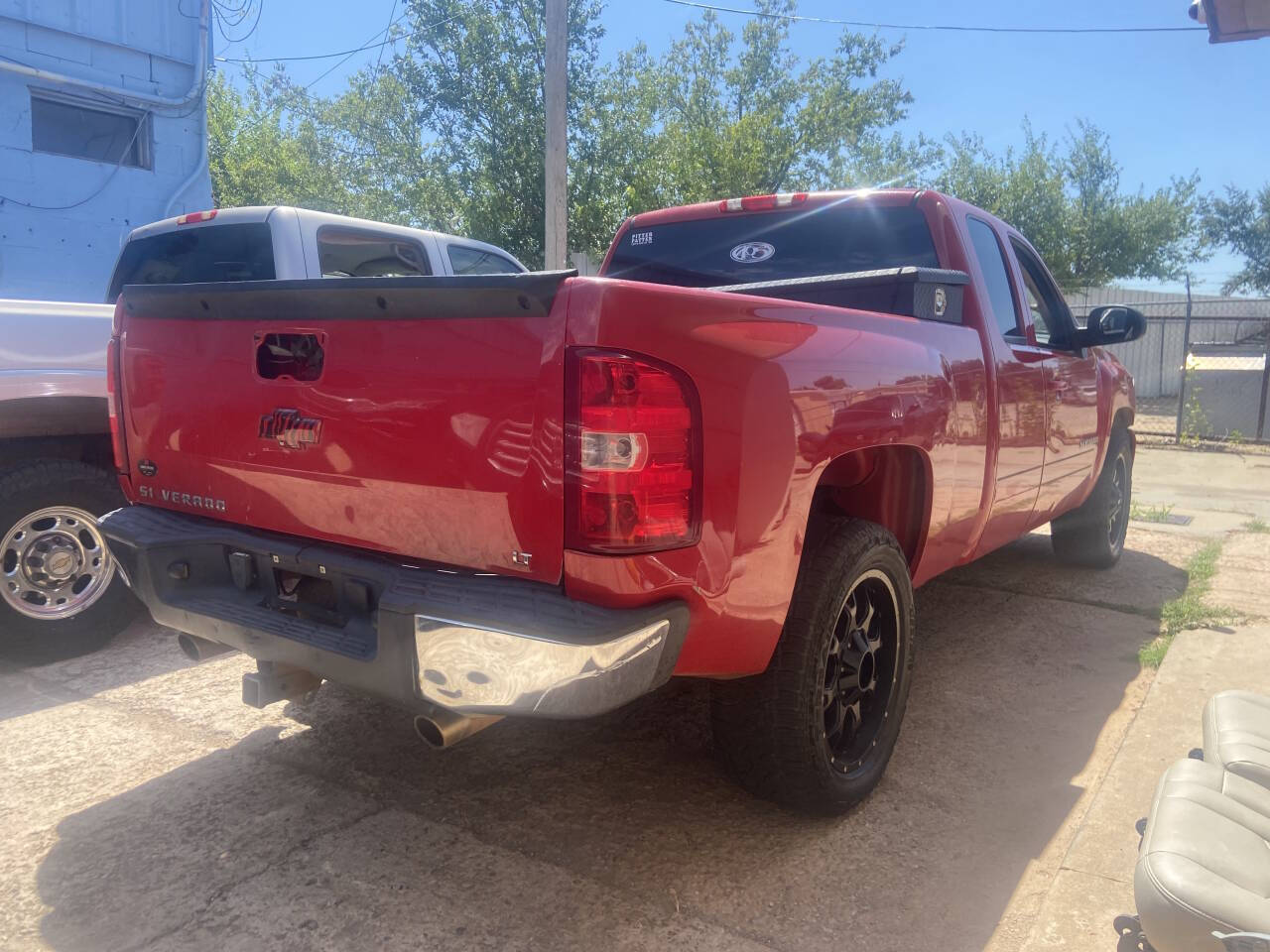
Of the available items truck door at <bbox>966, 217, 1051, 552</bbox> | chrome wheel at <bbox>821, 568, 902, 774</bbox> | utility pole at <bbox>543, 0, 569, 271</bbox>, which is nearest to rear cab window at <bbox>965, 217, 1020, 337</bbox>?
truck door at <bbox>966, 217, 1051, 552</bbox>

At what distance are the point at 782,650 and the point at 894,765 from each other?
0.99 meters

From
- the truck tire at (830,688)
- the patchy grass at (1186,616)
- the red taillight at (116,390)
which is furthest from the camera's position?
the patchy grass at (1186,616)

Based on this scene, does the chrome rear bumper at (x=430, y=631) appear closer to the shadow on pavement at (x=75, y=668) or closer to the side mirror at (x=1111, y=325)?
the shadow on pavement at (x=75, y=668)

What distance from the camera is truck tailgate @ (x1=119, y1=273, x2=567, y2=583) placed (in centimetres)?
211

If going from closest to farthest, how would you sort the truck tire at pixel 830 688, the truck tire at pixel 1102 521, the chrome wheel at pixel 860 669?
the truck tire at pixel 830 688 → the chrome wheel at pixel 860 669 → the truck tire at pixel 1102 521

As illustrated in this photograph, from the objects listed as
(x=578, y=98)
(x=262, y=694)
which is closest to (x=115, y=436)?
(x=262, y=694)

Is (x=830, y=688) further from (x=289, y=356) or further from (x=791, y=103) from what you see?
(x=791, y=103)

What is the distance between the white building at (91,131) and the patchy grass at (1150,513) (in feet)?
31.5

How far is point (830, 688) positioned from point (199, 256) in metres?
3.99

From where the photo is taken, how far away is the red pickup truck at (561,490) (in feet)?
6.73

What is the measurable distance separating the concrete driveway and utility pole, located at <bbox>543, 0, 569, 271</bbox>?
6.20 metres

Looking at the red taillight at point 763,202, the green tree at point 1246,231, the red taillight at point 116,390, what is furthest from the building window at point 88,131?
the green tree at point 1246,231

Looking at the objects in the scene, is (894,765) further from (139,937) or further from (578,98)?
(578,98)

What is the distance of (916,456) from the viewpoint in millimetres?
3178
